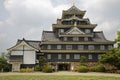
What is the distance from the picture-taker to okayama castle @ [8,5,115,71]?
5150 cm

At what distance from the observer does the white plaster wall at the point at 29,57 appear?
51.5m

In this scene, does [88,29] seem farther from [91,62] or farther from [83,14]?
[91,62]

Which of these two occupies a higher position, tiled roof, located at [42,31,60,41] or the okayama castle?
tiled roof, located at [42,31,60,41]

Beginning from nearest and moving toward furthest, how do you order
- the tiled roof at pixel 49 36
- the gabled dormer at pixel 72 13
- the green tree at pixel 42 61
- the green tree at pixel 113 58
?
the green tree at pixel 113 58 < the green tree at pixel 42 61 < the tiled roof at pixel 49 36 < the gabled dormer at pixel 72 13

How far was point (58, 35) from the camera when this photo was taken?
56.5 meters

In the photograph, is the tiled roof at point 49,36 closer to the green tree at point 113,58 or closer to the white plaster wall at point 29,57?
the white plaster wall at point 29,57

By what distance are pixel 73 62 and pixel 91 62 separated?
4226 mm

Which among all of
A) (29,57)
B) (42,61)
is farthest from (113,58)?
(29,57)

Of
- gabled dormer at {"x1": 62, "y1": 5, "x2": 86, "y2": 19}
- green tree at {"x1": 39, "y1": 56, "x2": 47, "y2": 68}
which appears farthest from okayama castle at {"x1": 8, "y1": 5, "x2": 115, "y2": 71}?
gabled dormer at {"x1": 62, "y1": 5, "x2": 86, "y2": 19}

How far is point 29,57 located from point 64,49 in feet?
27.2

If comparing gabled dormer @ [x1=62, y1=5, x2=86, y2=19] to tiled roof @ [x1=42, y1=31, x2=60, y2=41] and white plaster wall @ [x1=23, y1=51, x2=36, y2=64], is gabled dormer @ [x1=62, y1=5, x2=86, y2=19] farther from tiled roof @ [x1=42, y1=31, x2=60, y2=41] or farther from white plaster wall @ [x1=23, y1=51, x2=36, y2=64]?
white plaster wall @ [x1=23, y1=51, x2=36, y2=64]

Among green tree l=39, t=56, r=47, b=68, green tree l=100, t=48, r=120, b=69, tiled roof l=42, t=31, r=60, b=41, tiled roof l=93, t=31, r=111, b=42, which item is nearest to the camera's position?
green tree l=100, t=48, r=120, b=69

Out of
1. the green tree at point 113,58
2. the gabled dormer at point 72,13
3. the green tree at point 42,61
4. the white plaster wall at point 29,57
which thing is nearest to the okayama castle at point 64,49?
the white plaster wall at point 29,57

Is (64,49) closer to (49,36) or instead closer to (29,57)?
(49,36)
